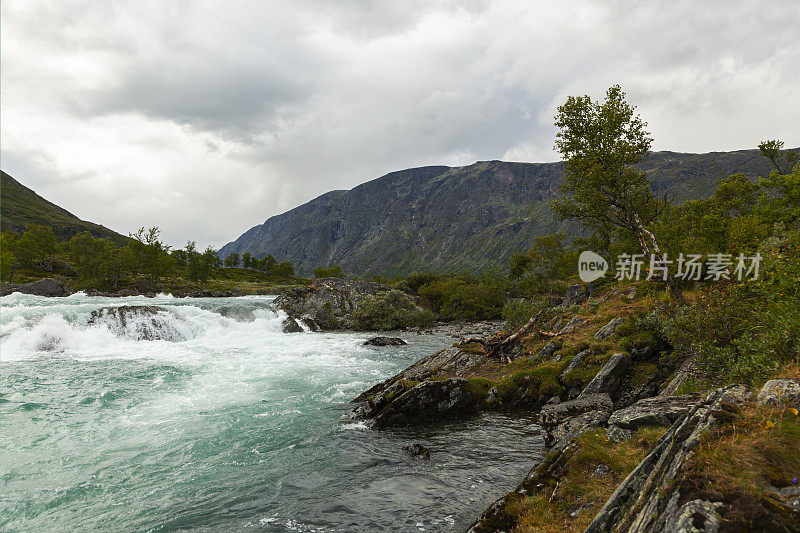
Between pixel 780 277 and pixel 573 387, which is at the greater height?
pixel 780 277

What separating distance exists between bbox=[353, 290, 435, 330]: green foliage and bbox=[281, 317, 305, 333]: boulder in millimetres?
13145

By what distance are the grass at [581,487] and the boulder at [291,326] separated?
2291 inches

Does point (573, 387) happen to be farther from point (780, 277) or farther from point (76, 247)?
point (76, 247)

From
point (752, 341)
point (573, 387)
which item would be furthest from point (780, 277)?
point (573, 387)

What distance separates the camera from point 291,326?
64.7 metres

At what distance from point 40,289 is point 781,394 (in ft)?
398

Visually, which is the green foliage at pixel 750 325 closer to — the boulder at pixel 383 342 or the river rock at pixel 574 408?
the river rock at pixel 574 408

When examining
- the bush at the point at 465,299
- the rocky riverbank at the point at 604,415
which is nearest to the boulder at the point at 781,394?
the rocky riverbank at the point at 604,415

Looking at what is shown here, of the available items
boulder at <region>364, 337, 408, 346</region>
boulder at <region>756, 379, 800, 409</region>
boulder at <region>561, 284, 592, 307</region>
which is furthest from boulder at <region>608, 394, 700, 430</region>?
boulder at <region>364, 337, 408, 346</region>

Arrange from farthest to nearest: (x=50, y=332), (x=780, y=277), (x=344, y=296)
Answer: (x=344, y=296), (x=50, y=332), (x=780, y=277)

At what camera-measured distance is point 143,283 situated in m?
116

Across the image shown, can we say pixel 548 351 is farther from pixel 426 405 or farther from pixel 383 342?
pixel 383 342

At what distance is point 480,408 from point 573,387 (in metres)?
5.21

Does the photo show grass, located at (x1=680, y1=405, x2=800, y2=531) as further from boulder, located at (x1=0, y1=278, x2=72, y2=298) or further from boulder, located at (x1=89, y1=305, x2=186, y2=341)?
boulder, located at (x1=0, y1=278, x2=72, y2=298)
